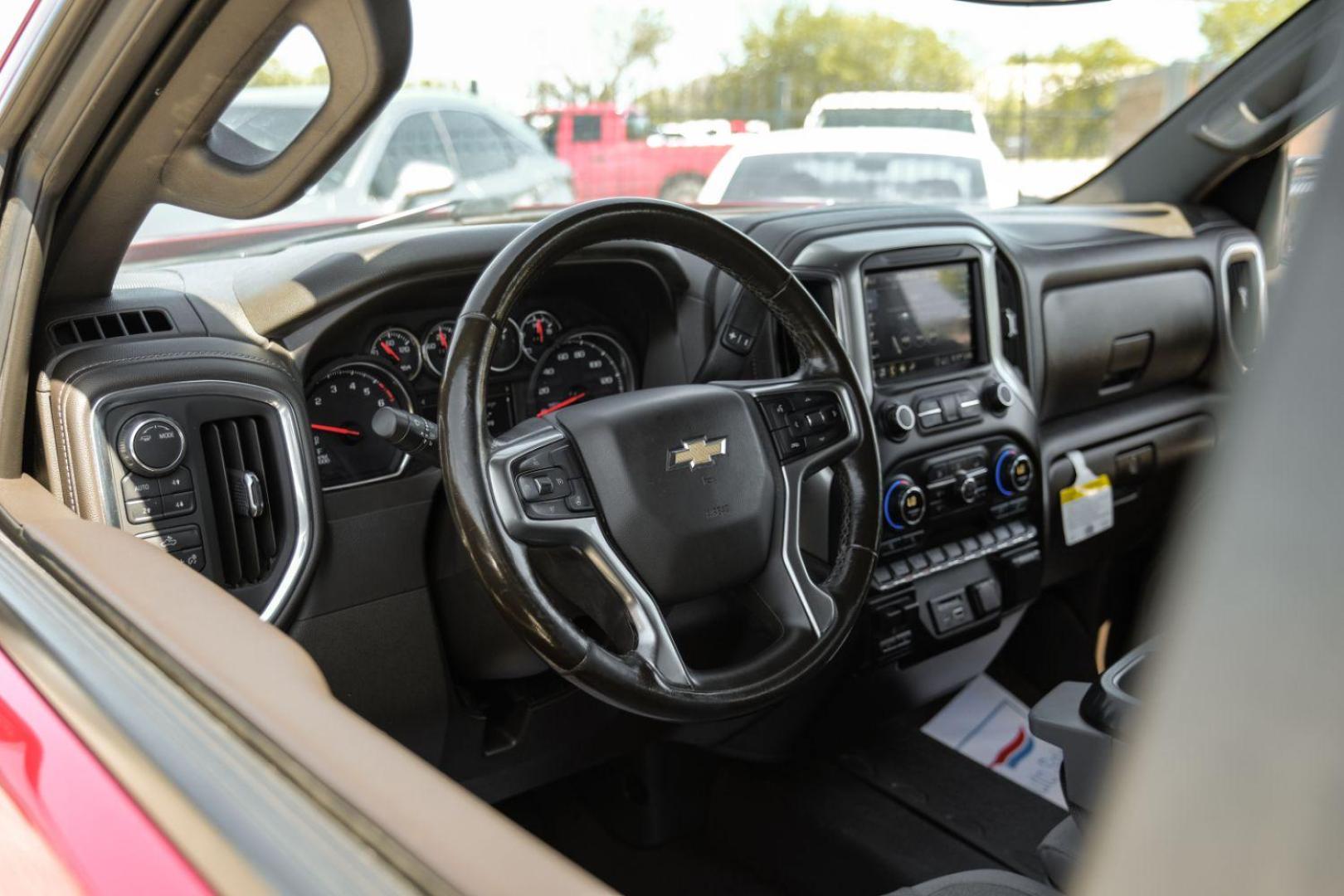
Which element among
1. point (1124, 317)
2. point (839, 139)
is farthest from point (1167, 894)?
point (839, 139)

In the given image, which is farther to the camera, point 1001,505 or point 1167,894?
point 1001,505

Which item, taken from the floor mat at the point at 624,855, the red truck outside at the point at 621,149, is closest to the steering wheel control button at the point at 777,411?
the floor mat at the point at 624,855

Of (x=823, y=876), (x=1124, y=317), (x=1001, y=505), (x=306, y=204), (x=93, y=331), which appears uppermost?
(x=306, y=204)

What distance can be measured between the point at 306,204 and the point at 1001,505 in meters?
1.53

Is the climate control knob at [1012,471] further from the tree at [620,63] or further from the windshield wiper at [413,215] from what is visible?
the tree at [620,63]

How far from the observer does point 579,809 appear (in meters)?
2.68

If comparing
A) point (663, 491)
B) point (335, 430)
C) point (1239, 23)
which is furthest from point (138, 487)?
point (1239, 23)

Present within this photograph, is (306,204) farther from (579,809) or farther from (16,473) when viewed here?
(579,809)

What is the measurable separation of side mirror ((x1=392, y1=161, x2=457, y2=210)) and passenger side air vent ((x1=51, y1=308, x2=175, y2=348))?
3.02 feet

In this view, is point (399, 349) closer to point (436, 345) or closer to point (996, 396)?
point (436, 345)

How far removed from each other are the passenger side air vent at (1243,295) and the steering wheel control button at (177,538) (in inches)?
104

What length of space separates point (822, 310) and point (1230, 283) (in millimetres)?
1630

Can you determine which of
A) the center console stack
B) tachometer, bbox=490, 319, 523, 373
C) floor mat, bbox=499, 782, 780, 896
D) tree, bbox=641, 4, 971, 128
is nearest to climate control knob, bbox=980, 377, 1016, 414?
the center console stack

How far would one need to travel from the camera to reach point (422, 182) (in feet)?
10.2
